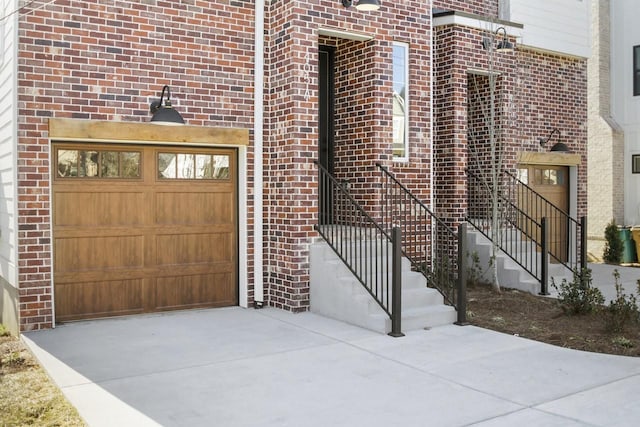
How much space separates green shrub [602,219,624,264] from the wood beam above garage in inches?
390

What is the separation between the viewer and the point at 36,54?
275 inches

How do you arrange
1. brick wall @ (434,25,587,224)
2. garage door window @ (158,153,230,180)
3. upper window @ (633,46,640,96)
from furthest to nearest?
1. upper window @ (633,46,640,96)
2. brick wall @ (434,25,587,224)
3. garage door window @ (158,153,230,180)

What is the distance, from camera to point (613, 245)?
47.7ft

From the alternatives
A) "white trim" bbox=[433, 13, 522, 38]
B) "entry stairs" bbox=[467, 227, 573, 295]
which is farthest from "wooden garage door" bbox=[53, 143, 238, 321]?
"white trim" bbox=[433, 13, 522, 38]

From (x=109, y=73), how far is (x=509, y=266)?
6456 mm

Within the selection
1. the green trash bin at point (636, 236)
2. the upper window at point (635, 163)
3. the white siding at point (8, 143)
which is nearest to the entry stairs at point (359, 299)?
the white siding at point (8, 143)

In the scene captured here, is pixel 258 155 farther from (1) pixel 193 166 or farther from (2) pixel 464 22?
(2) pixel 464 22

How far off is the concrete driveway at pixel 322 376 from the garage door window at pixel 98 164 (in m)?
1.72

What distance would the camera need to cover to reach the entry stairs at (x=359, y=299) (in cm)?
717

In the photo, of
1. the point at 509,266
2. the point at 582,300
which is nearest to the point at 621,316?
the point at 582,300

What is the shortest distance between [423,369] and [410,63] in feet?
16.3

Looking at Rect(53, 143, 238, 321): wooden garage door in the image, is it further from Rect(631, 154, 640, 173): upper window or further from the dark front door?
Rect(631, 154, 640, 173): upper window

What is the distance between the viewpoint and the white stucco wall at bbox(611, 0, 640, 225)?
15461mm

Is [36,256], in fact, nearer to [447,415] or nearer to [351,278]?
[351,278]
